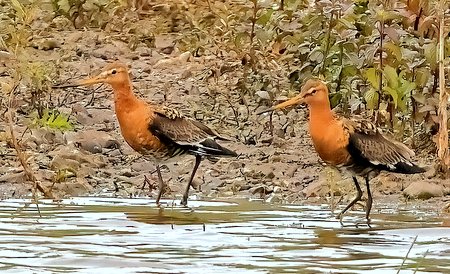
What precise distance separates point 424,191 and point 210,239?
8.07 feet

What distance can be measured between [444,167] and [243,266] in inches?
136

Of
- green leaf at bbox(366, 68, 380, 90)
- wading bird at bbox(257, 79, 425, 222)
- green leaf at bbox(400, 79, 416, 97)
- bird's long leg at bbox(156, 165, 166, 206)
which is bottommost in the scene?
bird's long leg at bbox(156, 165, 166, 206)

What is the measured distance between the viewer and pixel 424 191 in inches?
381

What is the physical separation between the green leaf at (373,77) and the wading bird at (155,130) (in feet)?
4.17

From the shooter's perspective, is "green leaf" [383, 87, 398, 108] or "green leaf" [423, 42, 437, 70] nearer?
"green leaf" [423, 42, 437, 70]

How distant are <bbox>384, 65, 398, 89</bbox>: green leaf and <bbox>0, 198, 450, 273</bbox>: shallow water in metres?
1.27

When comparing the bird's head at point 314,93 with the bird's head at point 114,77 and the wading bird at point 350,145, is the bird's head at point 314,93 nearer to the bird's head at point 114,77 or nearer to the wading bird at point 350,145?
the wading bird at point 350,145

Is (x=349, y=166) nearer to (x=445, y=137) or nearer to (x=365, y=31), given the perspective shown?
(x=445, y=137)

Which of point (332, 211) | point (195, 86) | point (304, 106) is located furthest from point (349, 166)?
point (195, 86)

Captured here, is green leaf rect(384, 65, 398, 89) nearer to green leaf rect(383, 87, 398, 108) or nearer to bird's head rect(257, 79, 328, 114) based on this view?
green leaf rect(383, 87, 398, 108)

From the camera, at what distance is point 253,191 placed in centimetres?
1019

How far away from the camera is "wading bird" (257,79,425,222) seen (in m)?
9.04

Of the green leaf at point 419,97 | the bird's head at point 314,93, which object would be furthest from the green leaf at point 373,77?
the bird's head at point 314,93

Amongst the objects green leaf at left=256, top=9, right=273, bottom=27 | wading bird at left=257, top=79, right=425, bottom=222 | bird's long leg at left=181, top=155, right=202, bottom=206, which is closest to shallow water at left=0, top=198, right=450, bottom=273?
bird's long leg at left=181, top=155, right=202, bottom=206
